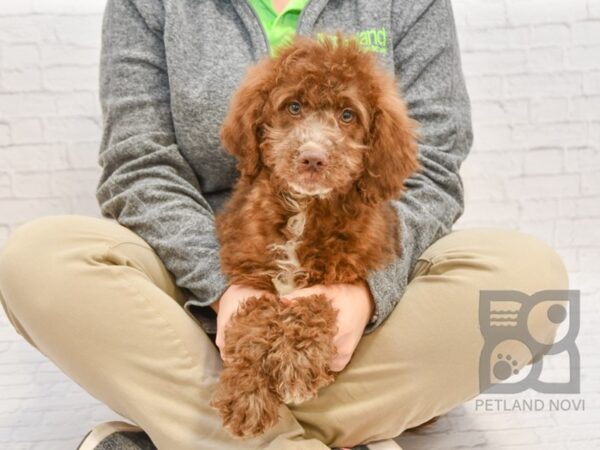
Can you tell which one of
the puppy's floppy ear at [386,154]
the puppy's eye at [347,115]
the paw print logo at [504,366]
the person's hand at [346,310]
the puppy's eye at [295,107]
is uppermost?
the puppy's eye at [295,107]

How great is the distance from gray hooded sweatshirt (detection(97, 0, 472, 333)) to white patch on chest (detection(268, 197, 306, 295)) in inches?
11.2

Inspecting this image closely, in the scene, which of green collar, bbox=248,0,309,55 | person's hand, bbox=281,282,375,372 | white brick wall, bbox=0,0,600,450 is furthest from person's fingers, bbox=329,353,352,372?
white brick wall, bbox=0,0,600,450

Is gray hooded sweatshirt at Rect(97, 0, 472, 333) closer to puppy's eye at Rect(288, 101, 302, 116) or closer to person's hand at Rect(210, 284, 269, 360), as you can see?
person's hand at Rect(210, 284, 269, 360)

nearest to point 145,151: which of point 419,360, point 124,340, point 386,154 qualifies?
point 124,340

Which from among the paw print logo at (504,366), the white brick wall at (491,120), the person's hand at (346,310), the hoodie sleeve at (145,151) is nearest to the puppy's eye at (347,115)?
the person's hand at (346,310)

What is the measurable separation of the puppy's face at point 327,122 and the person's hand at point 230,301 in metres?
0.23

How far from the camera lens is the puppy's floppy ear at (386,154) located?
A: 5.00ft

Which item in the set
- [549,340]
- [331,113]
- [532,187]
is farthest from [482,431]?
[532,187]

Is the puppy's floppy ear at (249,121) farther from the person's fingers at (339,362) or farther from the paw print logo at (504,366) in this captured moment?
the paw print logo at (504,366)

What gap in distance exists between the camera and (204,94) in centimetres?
187

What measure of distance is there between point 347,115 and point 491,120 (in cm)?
128

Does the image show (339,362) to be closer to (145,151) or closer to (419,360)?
(419,360)

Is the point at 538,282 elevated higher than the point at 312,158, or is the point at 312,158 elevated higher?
the point at 312,158

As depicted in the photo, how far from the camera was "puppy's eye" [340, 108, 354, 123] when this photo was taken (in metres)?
1.52
